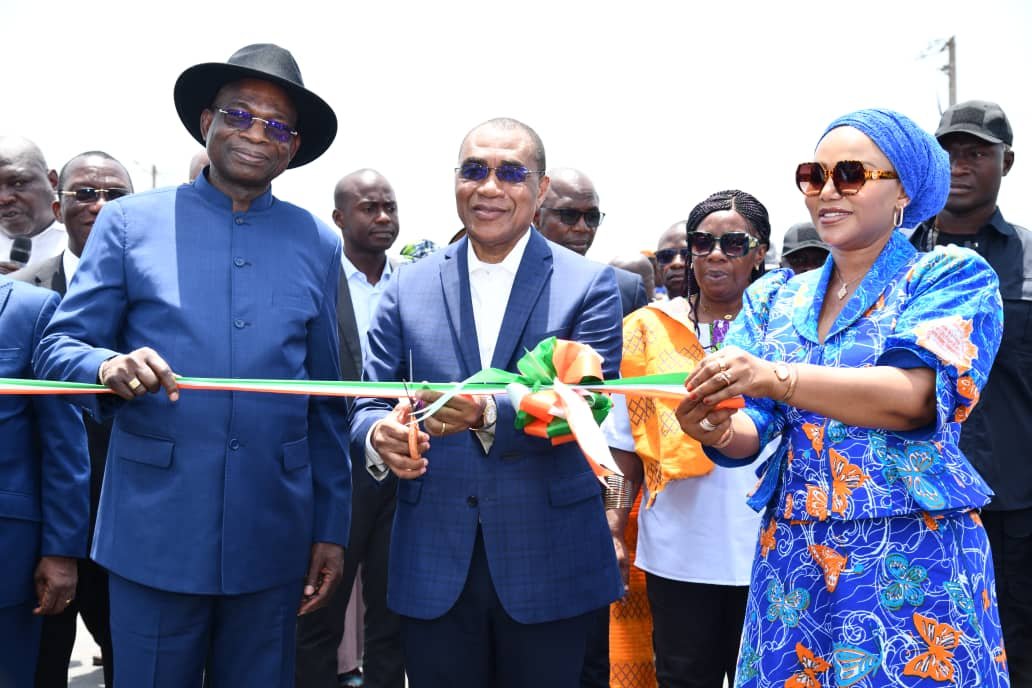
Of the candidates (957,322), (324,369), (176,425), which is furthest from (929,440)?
(176,425)

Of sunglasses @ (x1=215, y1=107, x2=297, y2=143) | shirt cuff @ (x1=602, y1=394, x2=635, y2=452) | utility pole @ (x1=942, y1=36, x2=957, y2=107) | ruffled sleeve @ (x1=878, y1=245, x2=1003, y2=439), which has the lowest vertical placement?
shirt cuff @ (x1=602, y1=394, x2=635, y2=452)

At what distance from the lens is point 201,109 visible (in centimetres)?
364

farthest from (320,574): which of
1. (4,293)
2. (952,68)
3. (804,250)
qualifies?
(952,68)

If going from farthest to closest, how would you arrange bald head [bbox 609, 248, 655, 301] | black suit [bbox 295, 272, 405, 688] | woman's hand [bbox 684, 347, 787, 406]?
bald head [bbox 609, 248, 655, 301], black suit [bbox 295, 272, 405, 688], woman's hand [bbox 684, 347, 787, 406]

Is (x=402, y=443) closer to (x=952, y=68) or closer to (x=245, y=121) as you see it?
(x=245, y=121)

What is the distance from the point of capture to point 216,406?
309 centimetres

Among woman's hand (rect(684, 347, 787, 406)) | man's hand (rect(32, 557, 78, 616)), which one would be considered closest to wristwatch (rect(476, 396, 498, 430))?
woman's hand (rect(684, 347, 787, 406))

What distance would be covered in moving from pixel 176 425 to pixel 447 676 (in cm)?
122

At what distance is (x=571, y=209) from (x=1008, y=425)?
289 cm

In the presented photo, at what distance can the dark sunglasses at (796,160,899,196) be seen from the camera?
2.62 metres

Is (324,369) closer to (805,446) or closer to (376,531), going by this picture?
(805,446)

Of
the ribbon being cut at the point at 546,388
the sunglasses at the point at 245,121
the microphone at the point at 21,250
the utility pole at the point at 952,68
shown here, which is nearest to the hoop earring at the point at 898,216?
the ribbon being cut at the point at 546,388

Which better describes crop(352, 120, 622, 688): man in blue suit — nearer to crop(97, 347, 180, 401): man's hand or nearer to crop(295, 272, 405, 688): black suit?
crop(97, 347, 180, 401): man's hand

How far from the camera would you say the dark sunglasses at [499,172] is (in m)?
3.29
